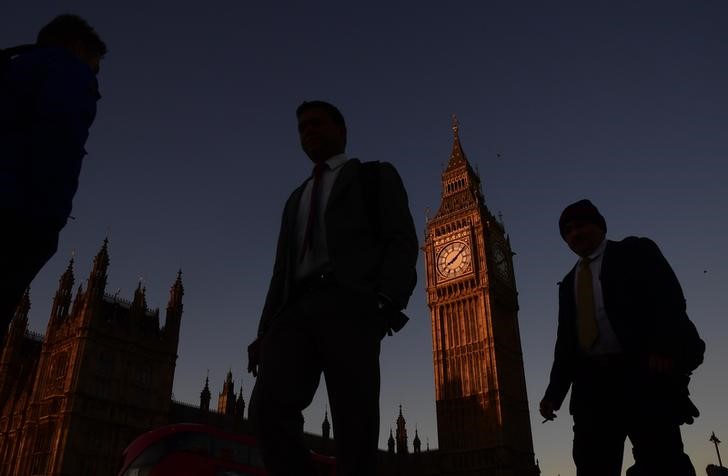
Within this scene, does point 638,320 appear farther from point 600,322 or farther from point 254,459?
point 254,459

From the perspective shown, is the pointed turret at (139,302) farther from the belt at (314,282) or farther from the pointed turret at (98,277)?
the belt at (314,282)

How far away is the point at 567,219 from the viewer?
488 centimetres

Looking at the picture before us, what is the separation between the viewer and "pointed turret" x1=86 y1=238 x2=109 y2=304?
105 ft

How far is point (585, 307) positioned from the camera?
460cm

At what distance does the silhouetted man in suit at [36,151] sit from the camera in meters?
2.62

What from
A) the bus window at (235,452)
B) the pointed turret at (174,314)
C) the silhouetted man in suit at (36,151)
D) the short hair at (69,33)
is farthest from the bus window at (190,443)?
the pointed turret at (174,314)

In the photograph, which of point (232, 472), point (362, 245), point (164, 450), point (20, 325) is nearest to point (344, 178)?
point (362, 245)

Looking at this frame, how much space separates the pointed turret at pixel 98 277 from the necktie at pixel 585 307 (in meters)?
31.8

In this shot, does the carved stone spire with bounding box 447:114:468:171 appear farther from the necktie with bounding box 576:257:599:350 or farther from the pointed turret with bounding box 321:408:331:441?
the necktie with bounding box 576:257:599:350

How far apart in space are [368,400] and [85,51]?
98.0 inches

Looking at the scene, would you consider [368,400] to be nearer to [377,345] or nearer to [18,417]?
[377,345]

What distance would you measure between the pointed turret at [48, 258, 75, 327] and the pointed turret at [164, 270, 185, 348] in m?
5.66

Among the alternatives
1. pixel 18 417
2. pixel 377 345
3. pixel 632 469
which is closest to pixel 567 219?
pixel 632 469

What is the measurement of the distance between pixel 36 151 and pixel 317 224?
58.4 inches
